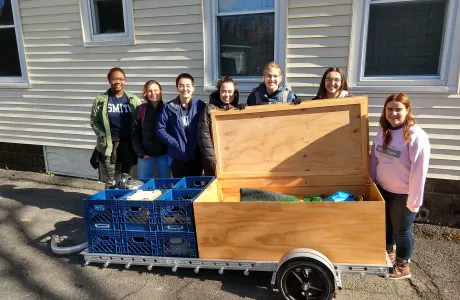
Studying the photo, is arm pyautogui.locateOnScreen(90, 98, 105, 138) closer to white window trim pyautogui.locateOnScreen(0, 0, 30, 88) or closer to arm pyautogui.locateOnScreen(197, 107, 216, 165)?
arm pyautogui.locateOnScreen(197, 107, 216, 165)

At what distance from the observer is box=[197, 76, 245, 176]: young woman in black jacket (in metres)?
3.64

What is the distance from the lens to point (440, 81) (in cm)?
402

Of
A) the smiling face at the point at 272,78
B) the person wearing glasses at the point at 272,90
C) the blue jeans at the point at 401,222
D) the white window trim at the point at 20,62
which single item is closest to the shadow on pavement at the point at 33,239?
the white window trim at the point at 20,62

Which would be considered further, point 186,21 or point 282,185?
point 186,21

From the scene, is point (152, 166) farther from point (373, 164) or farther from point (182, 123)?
point (373, 164)

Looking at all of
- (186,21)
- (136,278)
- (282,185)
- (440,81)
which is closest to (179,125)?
(282,185)

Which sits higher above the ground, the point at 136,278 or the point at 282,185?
the point at 282,185

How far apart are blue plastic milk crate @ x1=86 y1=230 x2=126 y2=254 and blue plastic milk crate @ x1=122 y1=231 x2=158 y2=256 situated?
7 cm

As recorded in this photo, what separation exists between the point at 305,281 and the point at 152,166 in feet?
8.04

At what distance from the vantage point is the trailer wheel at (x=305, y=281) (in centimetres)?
262

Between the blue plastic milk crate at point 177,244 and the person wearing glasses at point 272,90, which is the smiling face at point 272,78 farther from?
the blue plastic milk crate at point 177,244

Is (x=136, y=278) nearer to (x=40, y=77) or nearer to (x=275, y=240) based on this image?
(x=275, y=240)

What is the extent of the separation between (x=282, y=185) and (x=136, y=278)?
1.79 metres

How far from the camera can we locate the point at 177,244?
307cm
